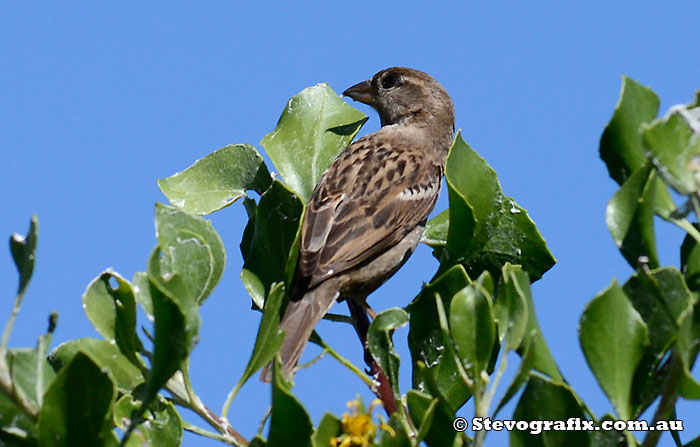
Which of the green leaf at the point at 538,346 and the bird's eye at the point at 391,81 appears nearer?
the green leaf at the point at 538,346

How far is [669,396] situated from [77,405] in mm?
1250

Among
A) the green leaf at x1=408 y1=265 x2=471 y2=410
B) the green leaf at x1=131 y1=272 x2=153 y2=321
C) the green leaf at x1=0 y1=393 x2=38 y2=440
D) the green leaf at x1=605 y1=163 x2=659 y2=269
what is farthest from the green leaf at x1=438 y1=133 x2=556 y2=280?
the green leaf at x1=0 y1=393 x2=38 y2=440

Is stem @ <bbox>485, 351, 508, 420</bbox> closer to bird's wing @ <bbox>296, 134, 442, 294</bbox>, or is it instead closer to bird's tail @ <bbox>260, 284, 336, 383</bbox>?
bird's tail @ <bbox>260, 284, 336, 383</bbox>

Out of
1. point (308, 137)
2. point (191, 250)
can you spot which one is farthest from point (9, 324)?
point (308, 137)

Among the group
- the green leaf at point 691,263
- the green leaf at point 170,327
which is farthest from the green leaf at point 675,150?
the green leaf at point 170,327

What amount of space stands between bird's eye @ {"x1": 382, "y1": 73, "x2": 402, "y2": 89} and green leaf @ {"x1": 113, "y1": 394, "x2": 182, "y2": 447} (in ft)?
14.5

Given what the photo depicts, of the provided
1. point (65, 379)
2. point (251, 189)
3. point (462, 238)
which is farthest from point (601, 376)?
point (251, 189)

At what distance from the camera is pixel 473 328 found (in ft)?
7.37

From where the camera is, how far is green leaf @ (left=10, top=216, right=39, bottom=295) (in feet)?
6.64

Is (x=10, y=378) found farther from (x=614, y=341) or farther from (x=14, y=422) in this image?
(x=614, y=341)

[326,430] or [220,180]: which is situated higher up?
[220,180]

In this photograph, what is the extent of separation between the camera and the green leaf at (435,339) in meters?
2.62

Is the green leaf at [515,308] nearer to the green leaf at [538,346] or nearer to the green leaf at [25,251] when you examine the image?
the green leaf at [538,346]

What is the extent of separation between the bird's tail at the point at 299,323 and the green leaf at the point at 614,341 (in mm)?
1310
